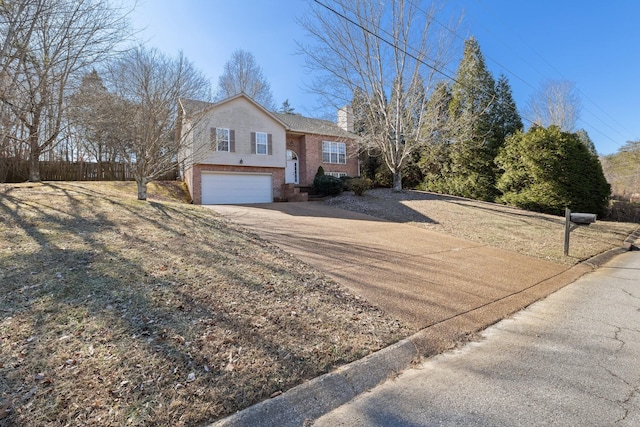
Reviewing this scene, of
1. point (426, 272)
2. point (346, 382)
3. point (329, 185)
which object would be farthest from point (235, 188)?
point (346, 382)

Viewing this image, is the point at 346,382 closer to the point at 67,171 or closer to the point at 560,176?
the point at 560,176

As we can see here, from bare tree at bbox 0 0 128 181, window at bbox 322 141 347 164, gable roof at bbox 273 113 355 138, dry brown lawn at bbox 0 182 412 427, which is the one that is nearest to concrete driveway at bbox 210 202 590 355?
dry brown lawn at bbox 0 182 412 427

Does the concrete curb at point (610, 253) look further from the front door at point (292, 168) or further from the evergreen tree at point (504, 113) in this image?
the front door at point (292, 168)

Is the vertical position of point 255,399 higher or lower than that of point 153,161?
lower

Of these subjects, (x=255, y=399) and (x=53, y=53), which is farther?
(x=53, y=53)

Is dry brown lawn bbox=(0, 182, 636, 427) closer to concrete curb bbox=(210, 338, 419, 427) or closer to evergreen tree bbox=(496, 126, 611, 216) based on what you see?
concrete curb bbox=(210, 338, 419, 427)

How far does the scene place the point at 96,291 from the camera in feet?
12.7

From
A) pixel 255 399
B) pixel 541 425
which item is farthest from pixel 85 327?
pixel 541 425

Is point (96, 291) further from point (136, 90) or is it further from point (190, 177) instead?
point (190, 177)

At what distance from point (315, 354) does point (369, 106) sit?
1704 centimetres

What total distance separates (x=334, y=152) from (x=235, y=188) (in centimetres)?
875

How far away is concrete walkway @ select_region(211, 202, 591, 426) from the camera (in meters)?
2.71

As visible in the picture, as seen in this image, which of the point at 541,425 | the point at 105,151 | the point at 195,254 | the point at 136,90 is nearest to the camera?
the point at 541,425

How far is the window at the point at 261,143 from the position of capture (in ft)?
62.3
